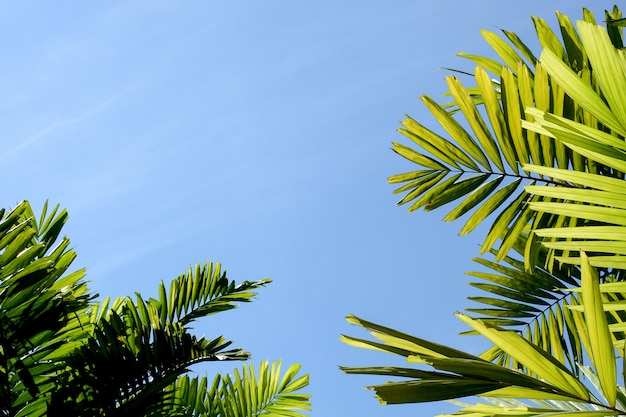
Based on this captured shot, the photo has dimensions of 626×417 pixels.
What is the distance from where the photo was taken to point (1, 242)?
215cm

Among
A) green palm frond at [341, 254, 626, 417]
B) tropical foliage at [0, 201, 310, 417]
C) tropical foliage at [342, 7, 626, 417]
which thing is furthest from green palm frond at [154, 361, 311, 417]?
green palm frond at [341, 254, 626, 417]

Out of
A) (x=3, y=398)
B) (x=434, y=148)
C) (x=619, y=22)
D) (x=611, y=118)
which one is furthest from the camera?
(x=3, y=398)

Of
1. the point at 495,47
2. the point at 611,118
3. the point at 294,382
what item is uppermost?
the point at 495,47

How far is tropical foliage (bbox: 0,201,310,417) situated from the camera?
86.4 inches

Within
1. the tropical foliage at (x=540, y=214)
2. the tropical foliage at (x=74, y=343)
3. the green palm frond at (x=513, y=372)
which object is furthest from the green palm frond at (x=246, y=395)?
the green palm frond at (x=513, y=372)

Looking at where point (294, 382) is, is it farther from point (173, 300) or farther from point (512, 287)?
point (512, 287)

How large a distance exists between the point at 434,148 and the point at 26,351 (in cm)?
160

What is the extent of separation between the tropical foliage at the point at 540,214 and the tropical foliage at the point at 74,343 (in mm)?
1257

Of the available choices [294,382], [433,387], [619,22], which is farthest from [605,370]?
[294,382]

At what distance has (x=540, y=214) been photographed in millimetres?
1841

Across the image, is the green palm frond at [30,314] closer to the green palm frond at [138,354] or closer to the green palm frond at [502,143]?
the green palm frond at [138,354]

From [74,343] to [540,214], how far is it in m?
1.84

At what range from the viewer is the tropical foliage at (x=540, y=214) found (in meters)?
0.69

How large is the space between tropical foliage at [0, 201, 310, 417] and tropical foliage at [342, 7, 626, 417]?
1.26m
